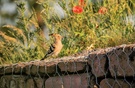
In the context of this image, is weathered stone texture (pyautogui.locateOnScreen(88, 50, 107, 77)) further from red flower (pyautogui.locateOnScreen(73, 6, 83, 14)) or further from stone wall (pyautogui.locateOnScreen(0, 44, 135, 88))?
red flower (pyautogui.locateOnScreen(73, 6, 83, 14))

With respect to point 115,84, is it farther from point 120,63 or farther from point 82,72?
point 82,72

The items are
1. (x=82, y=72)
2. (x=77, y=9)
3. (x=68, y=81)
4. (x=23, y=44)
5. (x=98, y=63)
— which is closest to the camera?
(x=98, y=63)

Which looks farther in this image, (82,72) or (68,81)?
(68,81)

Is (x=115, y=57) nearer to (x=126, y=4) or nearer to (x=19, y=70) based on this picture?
(x=19, y=70)

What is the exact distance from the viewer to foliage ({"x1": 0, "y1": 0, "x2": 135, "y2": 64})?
510 centimetres

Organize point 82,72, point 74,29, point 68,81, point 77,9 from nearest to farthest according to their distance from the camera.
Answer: point 82,72
point 68,81
point 77,9
point 74,29

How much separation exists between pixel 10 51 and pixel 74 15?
109cm

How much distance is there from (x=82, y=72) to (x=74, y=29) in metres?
2.26

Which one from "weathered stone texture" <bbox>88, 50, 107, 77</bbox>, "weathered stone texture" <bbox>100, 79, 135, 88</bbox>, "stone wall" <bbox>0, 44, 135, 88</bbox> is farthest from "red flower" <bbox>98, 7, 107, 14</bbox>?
"weathered stone texture" <bbox>100, 79, 135, 88</bbox>

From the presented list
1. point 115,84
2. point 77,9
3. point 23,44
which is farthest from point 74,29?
point 115,84

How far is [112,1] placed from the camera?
18.2ft

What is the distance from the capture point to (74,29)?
5.47m

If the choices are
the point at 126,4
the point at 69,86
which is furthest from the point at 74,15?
the point at 69,86

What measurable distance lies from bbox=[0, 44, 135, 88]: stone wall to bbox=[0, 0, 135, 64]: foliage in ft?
3.40
